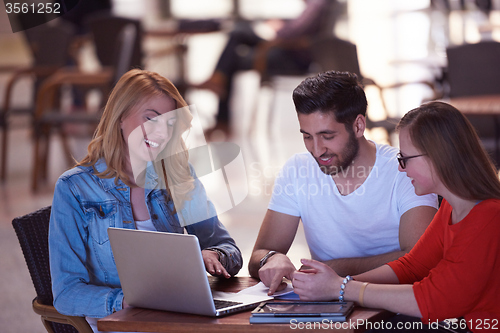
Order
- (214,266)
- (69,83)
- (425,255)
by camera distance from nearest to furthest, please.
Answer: (425,255) < (214,266) < (69,83)

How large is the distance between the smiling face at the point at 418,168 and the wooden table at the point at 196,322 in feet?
1.00

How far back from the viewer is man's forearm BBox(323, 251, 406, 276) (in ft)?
5.62

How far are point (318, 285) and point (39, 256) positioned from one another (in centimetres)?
82

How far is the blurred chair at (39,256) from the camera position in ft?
5.55

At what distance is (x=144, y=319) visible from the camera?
4.33 feet

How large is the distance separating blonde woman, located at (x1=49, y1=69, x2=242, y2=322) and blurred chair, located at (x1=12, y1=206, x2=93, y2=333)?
119mm

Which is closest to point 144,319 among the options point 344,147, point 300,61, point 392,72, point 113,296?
point 113,296

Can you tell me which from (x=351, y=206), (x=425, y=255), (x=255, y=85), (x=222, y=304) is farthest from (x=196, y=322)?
(x=255, y=85)

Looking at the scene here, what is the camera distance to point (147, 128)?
5.64ft

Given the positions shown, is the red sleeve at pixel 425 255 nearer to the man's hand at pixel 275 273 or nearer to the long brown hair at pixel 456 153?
the long brown hair at pixel 456 153

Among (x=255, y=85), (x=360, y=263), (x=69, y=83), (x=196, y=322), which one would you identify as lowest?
(x=255, y=85)

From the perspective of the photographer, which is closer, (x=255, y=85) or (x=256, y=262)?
(x=256, y=262)

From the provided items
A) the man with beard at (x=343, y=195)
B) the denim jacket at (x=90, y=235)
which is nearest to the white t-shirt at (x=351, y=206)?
the man with beard at (x=343, y=195)

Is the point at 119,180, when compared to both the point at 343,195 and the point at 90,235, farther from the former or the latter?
the point at 343,195
